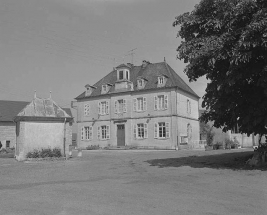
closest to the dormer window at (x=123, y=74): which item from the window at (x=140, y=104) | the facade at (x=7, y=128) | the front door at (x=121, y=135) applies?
the window at (x=140, y=104)

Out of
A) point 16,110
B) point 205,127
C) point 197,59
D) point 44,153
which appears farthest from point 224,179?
point 16,110

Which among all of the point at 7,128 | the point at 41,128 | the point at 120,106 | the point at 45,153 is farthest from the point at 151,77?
the point at 7,128

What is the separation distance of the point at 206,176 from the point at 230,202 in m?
4.32

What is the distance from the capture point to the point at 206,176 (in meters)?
11.2

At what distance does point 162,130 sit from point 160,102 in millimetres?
3216

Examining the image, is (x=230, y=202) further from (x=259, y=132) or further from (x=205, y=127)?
(x=205, y=127)

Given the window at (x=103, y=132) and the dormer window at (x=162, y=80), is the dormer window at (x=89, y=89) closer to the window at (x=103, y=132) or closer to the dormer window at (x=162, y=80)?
the window at (x=103, y=132)

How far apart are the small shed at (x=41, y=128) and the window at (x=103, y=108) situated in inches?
743

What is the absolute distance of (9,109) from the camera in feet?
160

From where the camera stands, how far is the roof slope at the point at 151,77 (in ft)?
121

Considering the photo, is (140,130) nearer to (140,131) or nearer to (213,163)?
(140,131)

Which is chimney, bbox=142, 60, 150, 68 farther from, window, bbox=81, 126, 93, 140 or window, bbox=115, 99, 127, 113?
window, bbox=81, 126, 93, 140

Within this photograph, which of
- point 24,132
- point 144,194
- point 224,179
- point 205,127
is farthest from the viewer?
point 205,127

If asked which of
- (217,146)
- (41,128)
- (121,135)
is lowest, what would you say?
(217,146)
